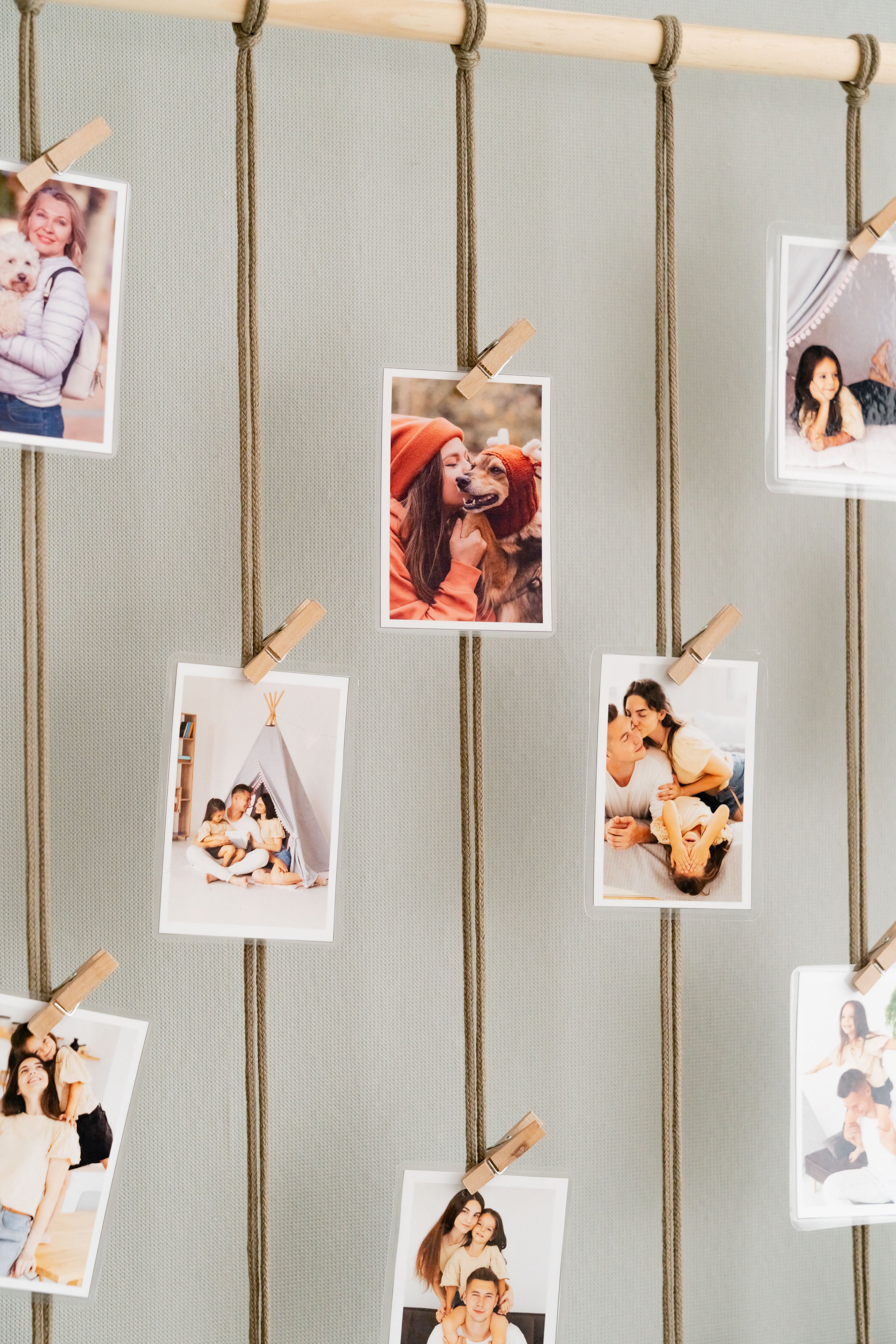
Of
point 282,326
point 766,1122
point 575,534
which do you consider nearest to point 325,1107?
point 766,1122

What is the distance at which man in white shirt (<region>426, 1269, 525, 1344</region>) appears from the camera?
24.5 inches

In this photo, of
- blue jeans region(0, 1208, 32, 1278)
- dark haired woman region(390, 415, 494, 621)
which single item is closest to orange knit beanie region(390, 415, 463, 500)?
dark haired woman region(390, 415, 494, 621)

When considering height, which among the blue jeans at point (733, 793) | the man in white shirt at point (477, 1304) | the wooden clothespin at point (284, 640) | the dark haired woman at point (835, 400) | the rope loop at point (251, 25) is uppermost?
the rope loop at point (251, 25)

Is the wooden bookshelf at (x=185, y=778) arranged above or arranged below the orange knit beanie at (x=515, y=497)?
below

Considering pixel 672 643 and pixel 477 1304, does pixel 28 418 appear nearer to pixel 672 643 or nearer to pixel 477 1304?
pixel 672 643

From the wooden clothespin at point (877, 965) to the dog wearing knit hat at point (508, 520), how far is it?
0.29 metres

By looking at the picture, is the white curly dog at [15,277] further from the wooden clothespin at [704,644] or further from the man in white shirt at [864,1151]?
the man in white shirt at [864,1151]

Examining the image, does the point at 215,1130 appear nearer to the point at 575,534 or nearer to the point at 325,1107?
the point at 325,1107

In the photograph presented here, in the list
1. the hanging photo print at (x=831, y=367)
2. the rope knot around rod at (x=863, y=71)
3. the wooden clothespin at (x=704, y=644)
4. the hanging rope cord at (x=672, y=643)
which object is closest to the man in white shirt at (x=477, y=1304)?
the hanging rope cord at (x=672, y=643)

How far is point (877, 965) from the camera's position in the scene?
68cm

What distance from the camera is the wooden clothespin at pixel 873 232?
0.66 meters

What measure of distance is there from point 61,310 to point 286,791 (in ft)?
0.89

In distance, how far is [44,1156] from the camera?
58cm

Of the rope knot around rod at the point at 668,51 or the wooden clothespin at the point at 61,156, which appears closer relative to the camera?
the wooden clothespin at the point at 61,156
